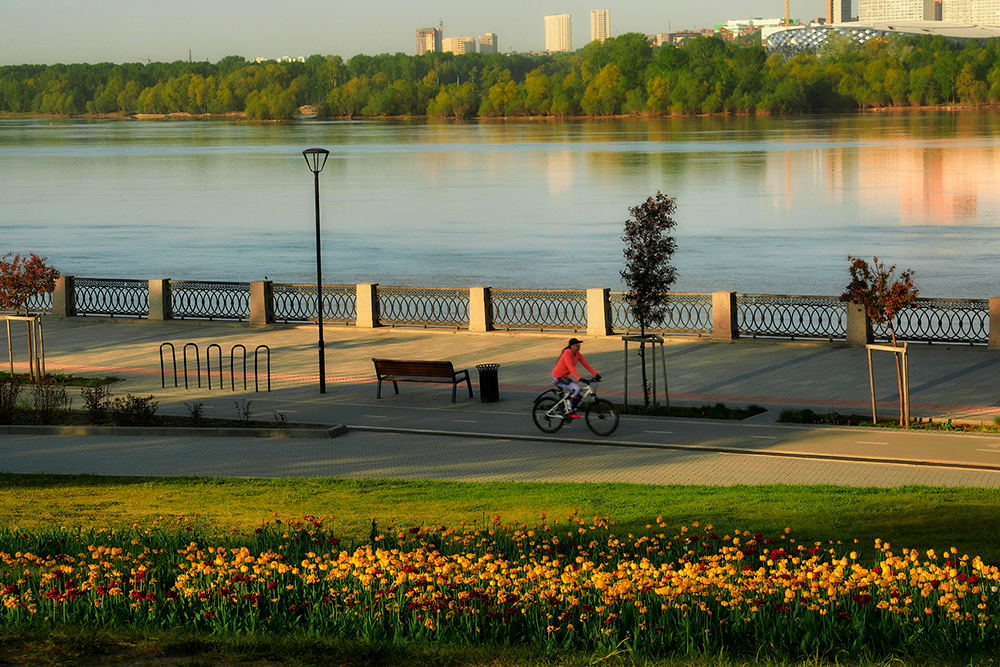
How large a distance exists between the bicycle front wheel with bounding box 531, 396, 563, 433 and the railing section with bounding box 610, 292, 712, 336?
393cm

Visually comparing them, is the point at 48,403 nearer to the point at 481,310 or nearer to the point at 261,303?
the point at 261,303

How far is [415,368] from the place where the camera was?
19.2 m

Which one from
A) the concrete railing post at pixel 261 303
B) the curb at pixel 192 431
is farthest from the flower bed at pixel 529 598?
the concrete railing post at pixel 261 303

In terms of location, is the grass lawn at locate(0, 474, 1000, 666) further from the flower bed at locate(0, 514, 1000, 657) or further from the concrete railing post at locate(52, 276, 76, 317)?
the concrete railing post at locate(52, 276, 76, 317)

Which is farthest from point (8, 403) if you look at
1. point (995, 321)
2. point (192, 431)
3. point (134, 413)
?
point (995, 321)

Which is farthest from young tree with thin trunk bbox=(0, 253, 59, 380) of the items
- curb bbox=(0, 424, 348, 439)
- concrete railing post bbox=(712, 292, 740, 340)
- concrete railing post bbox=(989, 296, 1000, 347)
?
concrete railing post bbox=(989, 296, 1000, 347)

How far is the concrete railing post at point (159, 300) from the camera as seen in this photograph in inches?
1139

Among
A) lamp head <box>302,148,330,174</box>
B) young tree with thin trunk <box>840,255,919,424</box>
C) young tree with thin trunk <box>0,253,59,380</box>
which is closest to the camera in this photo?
young tree with thin trunk <box>840,255,919,424</box>

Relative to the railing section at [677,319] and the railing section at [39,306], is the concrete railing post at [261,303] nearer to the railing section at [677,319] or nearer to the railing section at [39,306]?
the railing section at [39,306]

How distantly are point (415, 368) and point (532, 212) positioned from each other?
5437 centimetres

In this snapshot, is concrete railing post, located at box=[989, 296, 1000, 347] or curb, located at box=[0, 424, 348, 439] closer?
curb, located at box=[0, 424, 348, 439]

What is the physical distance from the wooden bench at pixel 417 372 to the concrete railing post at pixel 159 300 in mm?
11327

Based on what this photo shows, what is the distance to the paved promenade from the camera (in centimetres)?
1448

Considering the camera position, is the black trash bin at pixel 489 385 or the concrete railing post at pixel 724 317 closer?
the black trash bin at pixel 489 385
